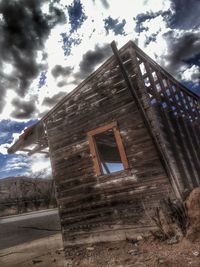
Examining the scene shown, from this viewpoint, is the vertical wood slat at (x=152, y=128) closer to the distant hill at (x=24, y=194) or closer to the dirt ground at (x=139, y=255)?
the dirt ground at (x=139, y=255)

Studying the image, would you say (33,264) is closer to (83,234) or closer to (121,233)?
(83,234)

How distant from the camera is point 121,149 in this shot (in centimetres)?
729

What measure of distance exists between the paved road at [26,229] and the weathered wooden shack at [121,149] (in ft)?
19.8

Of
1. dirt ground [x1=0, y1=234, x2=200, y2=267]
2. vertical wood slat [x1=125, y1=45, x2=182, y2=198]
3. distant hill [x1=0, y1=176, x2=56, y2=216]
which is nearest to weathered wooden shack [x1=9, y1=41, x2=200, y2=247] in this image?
vertical wood slat [x1=125, y1=45, x2=182, y2=198]

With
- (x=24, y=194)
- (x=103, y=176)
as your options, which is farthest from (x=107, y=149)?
(x=24, y=194)

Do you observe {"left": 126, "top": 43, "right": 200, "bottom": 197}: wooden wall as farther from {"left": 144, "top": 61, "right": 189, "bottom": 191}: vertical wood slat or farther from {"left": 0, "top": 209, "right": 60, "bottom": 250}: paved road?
{"left": 0, "top": 209, "right": 60, "bottom": 250}: paved road

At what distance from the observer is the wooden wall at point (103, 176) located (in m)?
6.70

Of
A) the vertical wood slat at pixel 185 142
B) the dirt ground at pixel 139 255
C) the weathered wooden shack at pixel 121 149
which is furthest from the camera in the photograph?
the vertical wood slat at pixel 185 142

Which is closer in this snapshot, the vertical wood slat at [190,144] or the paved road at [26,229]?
the vertical wood slat at [190,144]

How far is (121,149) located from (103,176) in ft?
3.72

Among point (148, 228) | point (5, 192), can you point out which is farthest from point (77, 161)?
point (5, 192)

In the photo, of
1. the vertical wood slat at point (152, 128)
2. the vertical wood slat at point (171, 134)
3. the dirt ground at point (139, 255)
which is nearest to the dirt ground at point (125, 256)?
the dirt ground at point (139, 255)

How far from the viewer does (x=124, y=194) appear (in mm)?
7059

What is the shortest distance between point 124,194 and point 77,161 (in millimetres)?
2246
